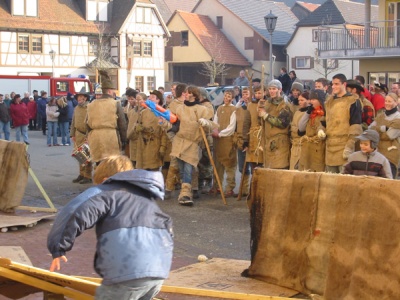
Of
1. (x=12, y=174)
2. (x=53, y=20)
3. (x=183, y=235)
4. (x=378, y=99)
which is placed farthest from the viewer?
(x=53, y=20)

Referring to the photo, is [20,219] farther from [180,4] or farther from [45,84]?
[180,4]

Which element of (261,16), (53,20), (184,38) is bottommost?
(184,38)

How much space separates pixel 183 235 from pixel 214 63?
5325 cm

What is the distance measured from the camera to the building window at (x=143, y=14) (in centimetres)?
6203

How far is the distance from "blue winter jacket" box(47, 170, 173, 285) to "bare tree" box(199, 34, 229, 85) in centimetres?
5726

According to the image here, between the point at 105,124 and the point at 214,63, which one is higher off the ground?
the point at 214,63

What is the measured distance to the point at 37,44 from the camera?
5688cm

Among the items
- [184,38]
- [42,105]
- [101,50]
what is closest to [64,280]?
[42,105]

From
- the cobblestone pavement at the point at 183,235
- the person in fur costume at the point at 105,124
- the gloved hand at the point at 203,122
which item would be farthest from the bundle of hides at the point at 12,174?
the gloved hand at the point at 203,122

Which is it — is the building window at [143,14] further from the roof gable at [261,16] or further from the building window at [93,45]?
the roof gable at [261,16]

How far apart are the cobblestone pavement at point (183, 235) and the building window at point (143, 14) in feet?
160

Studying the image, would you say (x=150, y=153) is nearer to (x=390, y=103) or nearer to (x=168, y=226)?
(x=390, y=103)

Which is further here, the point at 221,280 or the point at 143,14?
the point at 143,14

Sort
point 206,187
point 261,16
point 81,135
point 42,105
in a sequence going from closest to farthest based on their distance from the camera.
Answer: point 206,187, point 81,135, point 42,105, point 261,16
